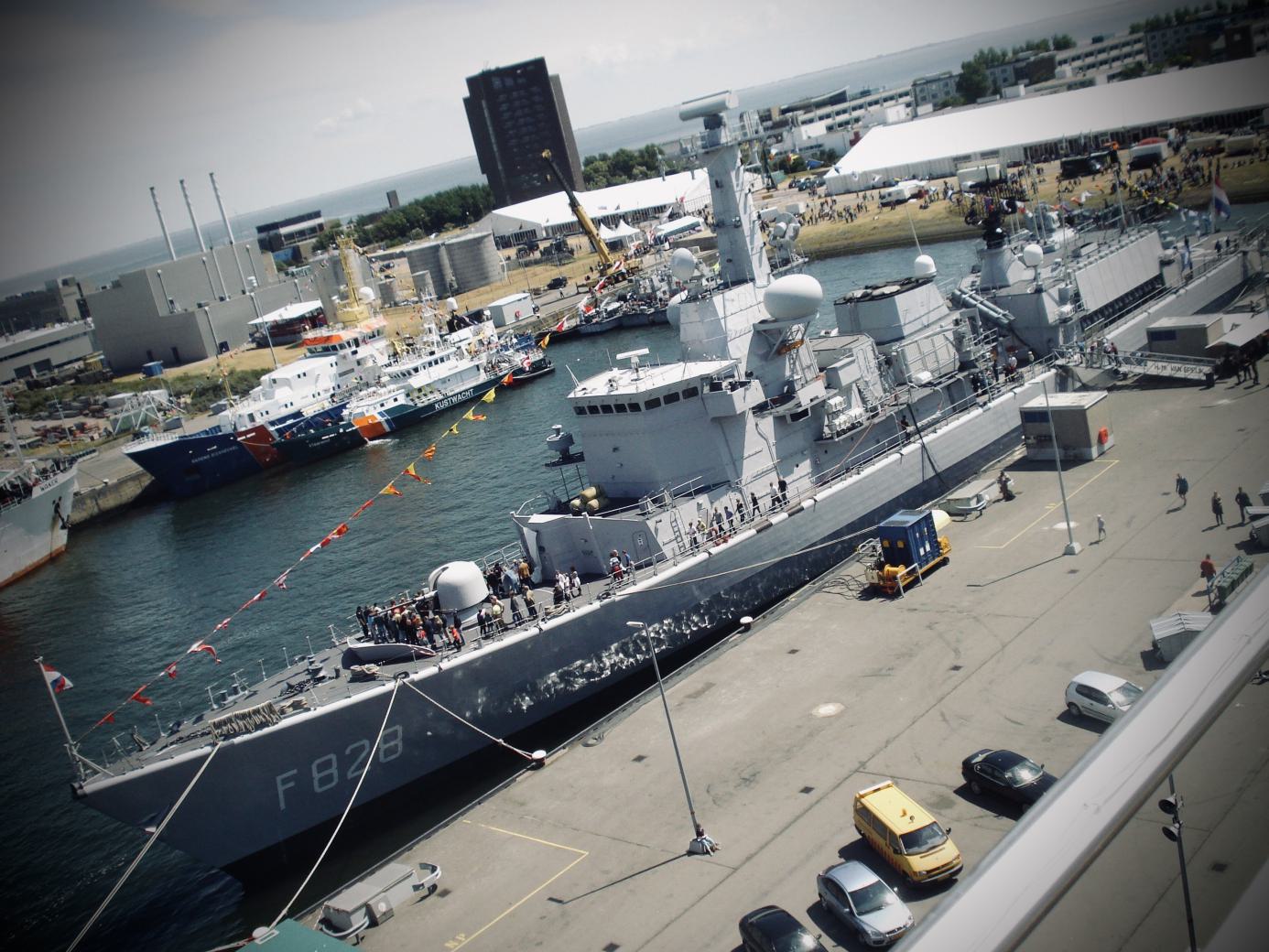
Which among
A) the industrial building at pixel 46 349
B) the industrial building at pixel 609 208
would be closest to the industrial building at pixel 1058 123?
the industrial building at pixel 609 208

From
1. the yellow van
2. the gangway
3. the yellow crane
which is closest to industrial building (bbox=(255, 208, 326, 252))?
the yellow crane

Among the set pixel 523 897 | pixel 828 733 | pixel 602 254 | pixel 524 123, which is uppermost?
pixel 524 123

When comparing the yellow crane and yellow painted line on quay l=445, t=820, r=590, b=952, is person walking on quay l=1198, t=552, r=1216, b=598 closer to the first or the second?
yellow painted line on quay l=445, t=820, r=590, b=952

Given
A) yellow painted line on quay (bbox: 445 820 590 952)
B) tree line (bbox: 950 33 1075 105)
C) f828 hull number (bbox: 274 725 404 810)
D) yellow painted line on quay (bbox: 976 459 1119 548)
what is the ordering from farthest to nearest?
tree line (bbox: 950 33 1075 105) < yellow painted line on quay (bbox: 976 459 1119 548) < f828 hull number (bbox: 274 725 404 810) < yellow painted line on quay (bbox: 445 820 590 952)

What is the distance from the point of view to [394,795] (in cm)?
2003

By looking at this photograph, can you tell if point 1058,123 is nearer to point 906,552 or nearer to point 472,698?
point 906,552

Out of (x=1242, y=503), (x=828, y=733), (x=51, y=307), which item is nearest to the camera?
(x=828, y=733)

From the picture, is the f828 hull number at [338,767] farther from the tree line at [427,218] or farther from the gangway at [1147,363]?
the tree line at [427,218]

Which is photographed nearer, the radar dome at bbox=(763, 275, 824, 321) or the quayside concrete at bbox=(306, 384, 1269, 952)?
the quayside concrete at bbox=(306, 384, 1269, 952)

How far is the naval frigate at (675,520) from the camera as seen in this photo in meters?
18.8

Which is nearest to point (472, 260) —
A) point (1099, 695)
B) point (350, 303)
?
point (350, 303)

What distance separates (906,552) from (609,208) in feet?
283

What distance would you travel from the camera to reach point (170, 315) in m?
85.4

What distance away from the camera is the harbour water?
63.9ft
